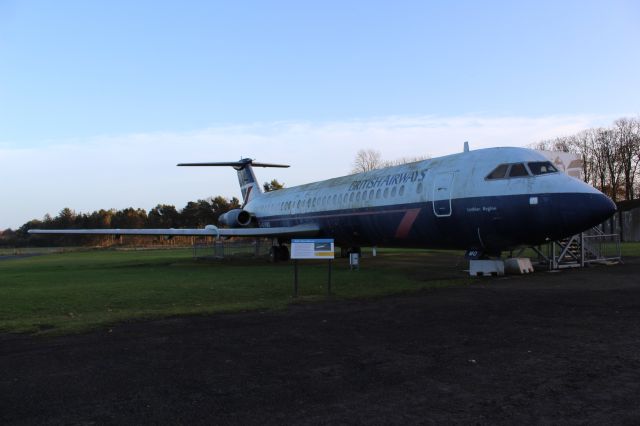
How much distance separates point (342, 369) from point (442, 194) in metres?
10.9

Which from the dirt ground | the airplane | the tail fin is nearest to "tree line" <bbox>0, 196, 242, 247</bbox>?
the tail fin

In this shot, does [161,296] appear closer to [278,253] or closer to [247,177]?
[278,253]

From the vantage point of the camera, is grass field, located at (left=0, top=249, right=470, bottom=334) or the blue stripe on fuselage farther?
the blue stripe on fuselage

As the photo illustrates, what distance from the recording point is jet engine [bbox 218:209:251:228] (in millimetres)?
30188

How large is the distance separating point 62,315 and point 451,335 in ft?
22.2

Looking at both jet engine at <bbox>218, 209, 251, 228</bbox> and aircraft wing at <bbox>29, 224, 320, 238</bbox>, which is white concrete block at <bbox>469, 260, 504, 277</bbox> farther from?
jet engine at <bbox>218, 209, 251, 228</bbox>

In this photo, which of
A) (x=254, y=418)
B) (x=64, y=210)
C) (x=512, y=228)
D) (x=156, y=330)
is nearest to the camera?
(x=254, y=418)

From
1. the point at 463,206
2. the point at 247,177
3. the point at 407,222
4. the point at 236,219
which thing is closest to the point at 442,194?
the point at 463,206

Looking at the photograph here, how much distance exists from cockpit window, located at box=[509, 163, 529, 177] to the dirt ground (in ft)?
18.1

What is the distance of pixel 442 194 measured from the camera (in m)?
15.5

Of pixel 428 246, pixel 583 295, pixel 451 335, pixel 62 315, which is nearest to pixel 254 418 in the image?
pixel 451 335

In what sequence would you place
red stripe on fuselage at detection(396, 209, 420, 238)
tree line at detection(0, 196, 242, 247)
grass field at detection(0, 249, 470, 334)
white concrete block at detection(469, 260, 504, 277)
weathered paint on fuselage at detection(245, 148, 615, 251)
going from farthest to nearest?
tree line at detection(0, 196, 242, 247), red stripe on fuselage at detection(396, 209, 420, 238), white concrete block at detection(469, 260, 504, 277), weathered paint on fuselage at detection(245, 148, 615, 251), grass field at detection(0, 249, 470, 334)

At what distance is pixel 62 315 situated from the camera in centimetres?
926

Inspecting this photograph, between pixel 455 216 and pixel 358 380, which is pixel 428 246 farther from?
pixel 358 380
